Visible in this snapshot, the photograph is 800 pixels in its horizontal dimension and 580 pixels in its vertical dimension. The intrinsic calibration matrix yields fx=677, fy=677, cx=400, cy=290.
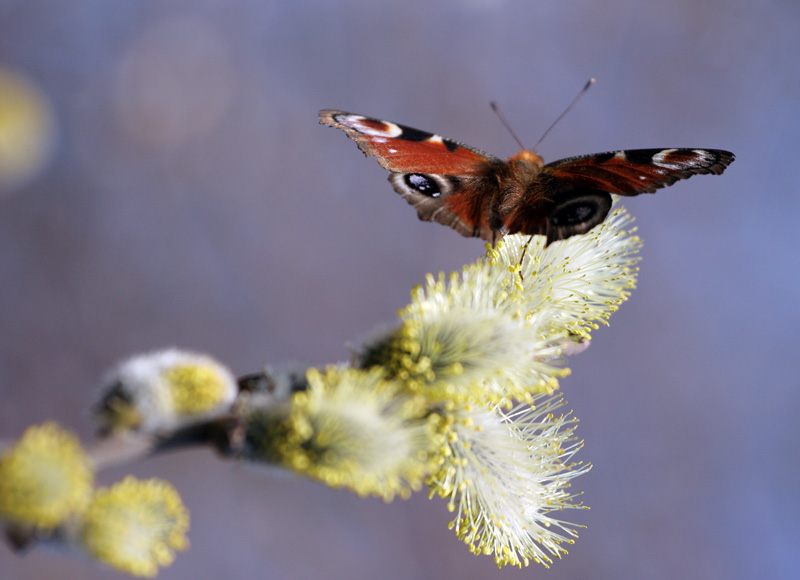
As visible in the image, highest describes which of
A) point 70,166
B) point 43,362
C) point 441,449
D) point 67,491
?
point 441,449

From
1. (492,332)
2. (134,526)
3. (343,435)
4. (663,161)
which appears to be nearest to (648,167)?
(663,161)

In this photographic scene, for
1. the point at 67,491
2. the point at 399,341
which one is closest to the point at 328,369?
the point at 399,341

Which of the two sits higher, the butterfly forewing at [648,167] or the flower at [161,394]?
the butterfly forewing at [648,167]

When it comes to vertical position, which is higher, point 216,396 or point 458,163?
point 458,163

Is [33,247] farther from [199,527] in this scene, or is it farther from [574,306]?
[574,306]

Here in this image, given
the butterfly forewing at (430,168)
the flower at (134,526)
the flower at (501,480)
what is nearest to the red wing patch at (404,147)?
the butterfly forewing at (430,168)

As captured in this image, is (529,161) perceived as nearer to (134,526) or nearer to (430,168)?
(430,168)

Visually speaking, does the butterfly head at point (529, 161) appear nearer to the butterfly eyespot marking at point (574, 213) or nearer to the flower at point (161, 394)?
the butterfly eyespot marking at point (574, 213)
